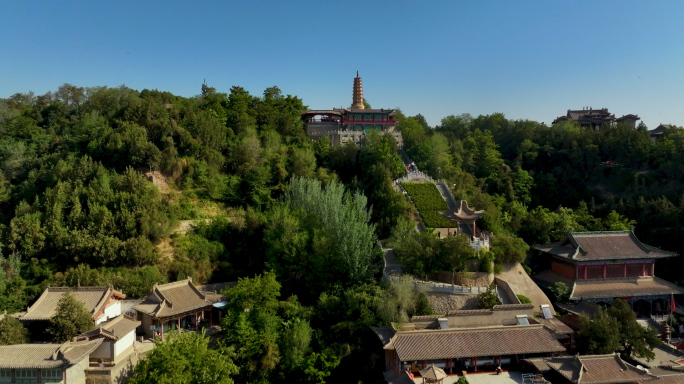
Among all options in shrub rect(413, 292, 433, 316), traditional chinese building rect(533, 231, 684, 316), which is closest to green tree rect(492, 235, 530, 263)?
traditional chinese building rect(533, 231, 684, 316)

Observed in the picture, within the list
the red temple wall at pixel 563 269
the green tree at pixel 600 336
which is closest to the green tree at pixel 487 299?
the green tree at pixel 600 336

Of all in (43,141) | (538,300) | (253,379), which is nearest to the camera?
(253,379)

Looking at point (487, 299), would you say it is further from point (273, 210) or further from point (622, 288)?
point (273, 210)

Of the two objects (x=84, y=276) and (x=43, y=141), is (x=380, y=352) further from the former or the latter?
(x=43, y=141)

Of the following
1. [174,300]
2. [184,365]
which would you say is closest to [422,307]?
[184,365]

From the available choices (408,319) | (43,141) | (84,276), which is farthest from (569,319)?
(43,141)

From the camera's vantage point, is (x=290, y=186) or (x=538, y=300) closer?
(x=538, y=300)

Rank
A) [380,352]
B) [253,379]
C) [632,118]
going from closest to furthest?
1. [253,379]
2. [380,352]
3. [632,118]
